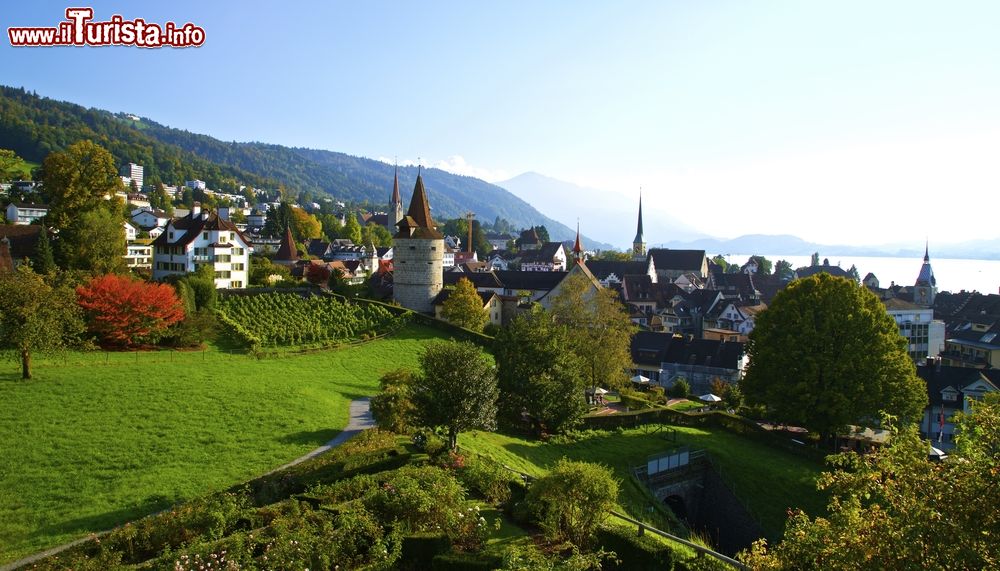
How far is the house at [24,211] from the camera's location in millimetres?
72500

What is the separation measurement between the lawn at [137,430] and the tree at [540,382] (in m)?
7.75

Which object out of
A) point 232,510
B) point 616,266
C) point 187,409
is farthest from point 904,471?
point 616,266

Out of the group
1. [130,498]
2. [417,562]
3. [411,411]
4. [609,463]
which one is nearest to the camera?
[417,562]

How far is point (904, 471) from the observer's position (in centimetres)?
1030

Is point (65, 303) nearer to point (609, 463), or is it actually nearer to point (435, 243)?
point (609, 463)

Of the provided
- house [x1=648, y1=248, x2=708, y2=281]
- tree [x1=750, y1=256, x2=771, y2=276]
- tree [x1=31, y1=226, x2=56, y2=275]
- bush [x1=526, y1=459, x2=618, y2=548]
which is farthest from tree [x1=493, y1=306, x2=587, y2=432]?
tree [x1=750, y1=256, x2=771, y2=276]

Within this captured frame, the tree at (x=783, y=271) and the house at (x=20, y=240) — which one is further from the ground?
the tree at (x=783, y=271)

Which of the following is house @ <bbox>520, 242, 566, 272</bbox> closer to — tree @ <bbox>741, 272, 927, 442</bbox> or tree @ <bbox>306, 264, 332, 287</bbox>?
tree @ <bbox>306, 264, 332, 287</bbox>

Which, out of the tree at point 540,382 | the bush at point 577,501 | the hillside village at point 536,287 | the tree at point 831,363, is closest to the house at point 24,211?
the hillside village at point 536,287

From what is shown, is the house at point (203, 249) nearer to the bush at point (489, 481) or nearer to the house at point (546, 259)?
the bush at point (489, 481)

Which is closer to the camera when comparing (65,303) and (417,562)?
(417,562)

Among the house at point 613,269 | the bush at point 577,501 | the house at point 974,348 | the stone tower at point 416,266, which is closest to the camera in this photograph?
the bush at point 577,501

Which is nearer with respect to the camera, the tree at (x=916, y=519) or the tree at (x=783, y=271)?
the tree at (x=916, y=519)

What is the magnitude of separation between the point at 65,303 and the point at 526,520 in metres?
24.6
